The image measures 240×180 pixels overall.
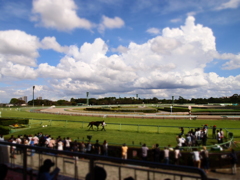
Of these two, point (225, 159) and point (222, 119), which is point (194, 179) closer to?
point (225, 159)

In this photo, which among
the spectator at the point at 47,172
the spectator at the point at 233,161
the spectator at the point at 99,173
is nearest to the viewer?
the spectator at the point at 99,173

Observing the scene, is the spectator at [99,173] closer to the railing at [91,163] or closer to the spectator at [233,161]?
the railing at [91,163]

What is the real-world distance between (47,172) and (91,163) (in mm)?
1132

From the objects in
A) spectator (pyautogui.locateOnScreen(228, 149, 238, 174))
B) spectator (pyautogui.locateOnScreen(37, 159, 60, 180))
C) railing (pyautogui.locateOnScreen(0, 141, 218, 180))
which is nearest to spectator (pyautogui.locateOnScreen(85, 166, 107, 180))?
railing (pyautogui.locateOnScreen(0, 141, 218, 180))

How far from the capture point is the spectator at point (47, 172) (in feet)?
12.6

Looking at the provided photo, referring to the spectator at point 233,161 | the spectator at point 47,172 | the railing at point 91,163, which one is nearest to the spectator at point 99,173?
the railing at point 91,163

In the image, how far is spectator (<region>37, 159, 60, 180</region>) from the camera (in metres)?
3.83

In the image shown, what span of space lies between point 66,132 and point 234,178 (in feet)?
52.2

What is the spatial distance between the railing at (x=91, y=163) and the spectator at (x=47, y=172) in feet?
0.34

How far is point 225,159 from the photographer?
35.5 feet

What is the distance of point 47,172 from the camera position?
389 cm

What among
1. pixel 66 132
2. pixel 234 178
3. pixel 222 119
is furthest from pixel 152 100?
pixel 234 178

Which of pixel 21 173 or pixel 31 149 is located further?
pixel 21 173

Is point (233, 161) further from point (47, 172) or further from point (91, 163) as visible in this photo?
point (47, 172)
